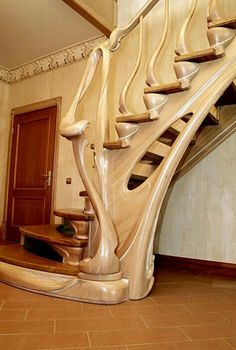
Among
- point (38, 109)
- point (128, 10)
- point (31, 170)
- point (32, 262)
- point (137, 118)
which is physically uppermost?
point (128, 10)

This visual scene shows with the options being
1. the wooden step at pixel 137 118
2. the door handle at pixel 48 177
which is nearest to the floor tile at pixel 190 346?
the wooden step at pixel 137 118

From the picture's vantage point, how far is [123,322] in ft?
4.75

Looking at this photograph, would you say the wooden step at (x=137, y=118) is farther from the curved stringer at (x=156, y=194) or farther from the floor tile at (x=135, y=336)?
the floor tile at (x=135, y=336)

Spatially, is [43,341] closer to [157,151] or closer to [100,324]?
[100,324]

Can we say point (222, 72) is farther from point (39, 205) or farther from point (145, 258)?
point (39, 205)

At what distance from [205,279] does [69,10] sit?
126 inches

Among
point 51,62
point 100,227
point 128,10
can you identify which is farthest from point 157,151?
point 51,62

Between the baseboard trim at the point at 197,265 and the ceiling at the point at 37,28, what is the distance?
292cm

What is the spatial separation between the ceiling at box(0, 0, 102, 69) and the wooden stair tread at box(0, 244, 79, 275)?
2646 mm

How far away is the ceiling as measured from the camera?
3.11 meters

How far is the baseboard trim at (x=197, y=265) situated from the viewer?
2.60 metres

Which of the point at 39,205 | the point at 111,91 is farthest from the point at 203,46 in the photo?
the point at 39,205

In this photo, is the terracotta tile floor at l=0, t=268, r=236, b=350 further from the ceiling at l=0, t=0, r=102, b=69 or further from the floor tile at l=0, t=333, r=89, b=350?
the ceiling at l=0, t=0, r=102, b=69

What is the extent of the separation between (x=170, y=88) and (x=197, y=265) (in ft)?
5.94
